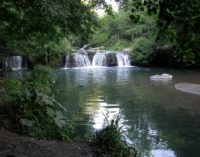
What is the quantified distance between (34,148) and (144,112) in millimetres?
7733

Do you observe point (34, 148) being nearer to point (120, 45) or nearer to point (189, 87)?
point (189, 87)

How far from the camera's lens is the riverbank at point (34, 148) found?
197 inches

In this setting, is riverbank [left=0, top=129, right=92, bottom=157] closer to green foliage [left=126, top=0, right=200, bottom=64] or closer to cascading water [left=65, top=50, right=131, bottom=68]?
green foliage [left=126, top=0, right=200, bottom=64]

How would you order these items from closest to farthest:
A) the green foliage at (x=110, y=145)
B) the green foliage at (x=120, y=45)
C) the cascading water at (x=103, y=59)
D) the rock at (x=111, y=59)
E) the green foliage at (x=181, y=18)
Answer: the green foliage at (x=181, y=18) → the green foliage at (x=110, y=145) → the cascading water at (x=103, y=59) → the rock at (x=111, y=59) → the green foliage at (x=120, y=45)

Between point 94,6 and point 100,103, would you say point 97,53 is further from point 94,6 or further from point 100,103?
point 94,6

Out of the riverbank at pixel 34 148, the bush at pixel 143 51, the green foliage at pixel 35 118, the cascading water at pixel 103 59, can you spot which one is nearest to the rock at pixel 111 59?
the cascading water at pixel 103 59

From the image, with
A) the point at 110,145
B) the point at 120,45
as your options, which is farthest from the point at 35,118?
the point at 120,45

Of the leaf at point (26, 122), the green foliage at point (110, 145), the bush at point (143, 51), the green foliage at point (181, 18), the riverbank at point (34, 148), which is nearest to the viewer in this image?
the green foliage at point (181, 18)

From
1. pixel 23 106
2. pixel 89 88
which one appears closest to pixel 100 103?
pixel 89 88

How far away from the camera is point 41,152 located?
5152mm

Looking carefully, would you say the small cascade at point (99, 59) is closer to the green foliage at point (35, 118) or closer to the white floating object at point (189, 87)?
the white floating object at point (189, 87)

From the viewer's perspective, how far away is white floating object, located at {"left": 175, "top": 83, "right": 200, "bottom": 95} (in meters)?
17.7

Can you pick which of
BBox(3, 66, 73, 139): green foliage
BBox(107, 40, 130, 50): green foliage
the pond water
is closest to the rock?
BBox(107, 40, 130, 50): green foliage

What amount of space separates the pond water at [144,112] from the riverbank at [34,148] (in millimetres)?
2057
